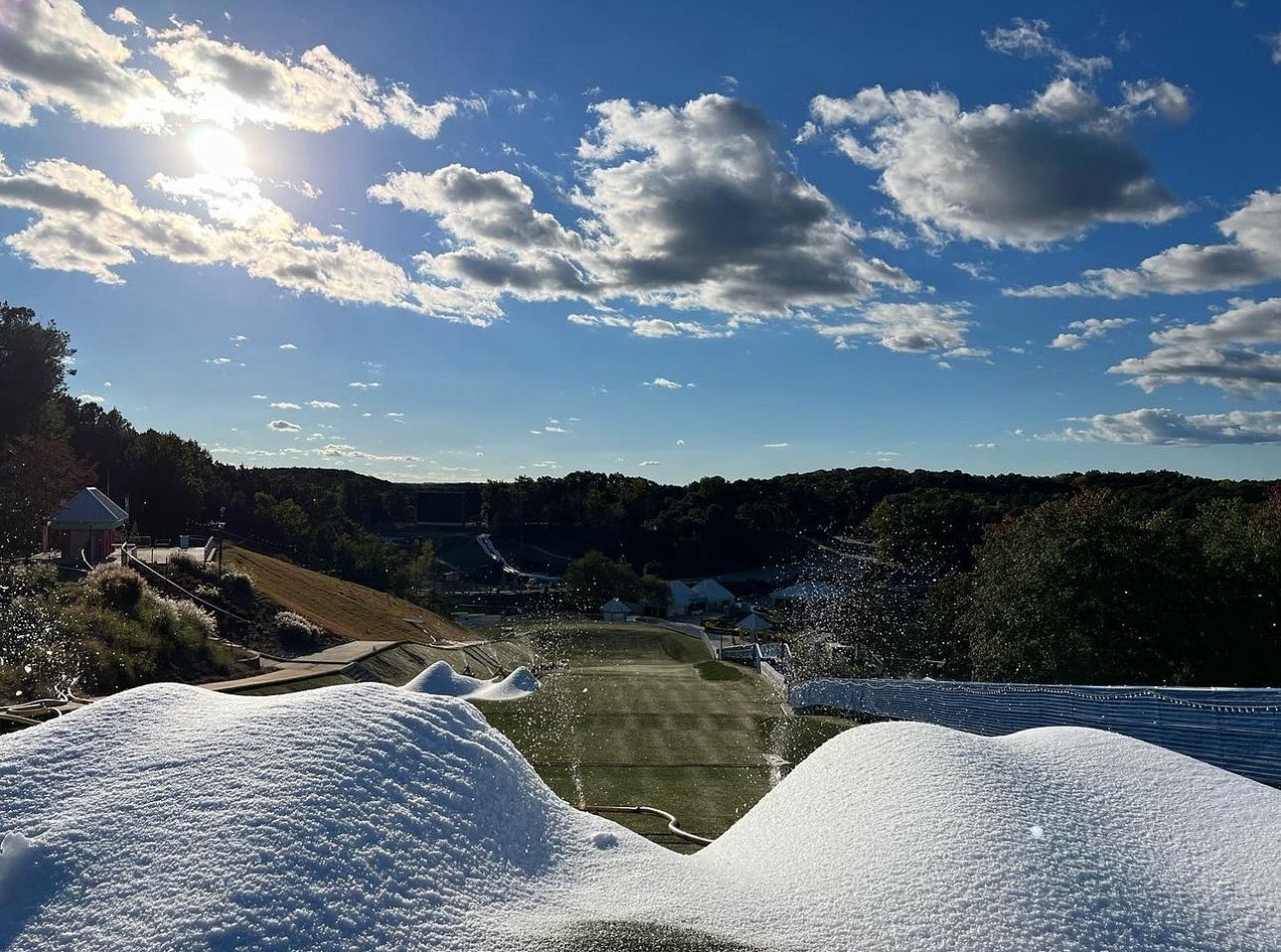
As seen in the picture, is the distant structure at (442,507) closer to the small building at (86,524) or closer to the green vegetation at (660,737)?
the small building at (86,524)

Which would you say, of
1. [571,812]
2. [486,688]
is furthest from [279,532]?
[571,812]

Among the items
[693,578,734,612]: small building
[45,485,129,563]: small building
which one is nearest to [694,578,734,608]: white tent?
[693,578,734,612]: small building

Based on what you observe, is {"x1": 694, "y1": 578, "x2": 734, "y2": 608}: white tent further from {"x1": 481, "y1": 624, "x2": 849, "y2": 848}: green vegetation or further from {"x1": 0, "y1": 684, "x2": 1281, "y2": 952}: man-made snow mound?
{"x1": 0, "y1": 684, "x2": 1281, "y2": 952}: man-made snow mound

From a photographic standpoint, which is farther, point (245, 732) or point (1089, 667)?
point (1089, 667)

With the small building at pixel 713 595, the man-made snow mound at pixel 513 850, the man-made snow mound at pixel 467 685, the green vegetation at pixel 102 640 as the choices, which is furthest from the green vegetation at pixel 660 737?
the small building at pixel 713 595

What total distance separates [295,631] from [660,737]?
578 inches

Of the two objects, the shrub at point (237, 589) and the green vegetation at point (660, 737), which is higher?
the shrub at point (237, 589)

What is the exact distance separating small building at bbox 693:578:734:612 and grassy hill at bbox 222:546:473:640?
33886 millimetres

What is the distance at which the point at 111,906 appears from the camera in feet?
13.1

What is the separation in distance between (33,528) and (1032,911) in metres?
29.8

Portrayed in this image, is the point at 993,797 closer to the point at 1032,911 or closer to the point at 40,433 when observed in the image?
the point at 1032,911

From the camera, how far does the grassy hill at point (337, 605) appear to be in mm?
30766

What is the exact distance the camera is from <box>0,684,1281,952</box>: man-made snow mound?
4.17 metres

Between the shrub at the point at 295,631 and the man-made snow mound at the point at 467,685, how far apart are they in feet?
25.3
